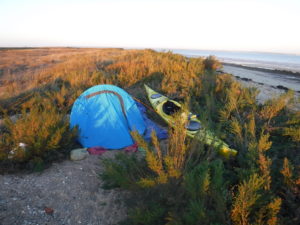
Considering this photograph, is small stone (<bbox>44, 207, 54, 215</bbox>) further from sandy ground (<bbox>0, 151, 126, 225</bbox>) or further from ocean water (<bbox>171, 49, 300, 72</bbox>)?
ocean water (<bbox>171, 49, 300, 72</bbox>)

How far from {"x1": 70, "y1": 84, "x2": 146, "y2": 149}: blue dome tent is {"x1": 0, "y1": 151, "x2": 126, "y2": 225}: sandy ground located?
954 mm

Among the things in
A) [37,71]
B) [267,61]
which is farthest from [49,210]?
[267,61]

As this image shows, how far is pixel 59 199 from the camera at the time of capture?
2574mm

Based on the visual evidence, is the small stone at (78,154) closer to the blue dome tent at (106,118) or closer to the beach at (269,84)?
the blue dome tent at (106,118)

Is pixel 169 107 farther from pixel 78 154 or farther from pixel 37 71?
pixel 37 71

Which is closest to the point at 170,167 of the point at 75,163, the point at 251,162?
the point at 251,162

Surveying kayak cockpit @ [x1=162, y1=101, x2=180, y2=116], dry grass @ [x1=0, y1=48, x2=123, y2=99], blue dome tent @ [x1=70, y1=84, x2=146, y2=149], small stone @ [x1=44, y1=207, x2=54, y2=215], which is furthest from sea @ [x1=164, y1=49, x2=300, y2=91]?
small stone @ [x1=44, y1=207, x2=54, y2=215]

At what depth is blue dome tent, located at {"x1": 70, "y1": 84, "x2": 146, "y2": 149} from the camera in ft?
13.3

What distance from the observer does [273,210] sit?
1.66 m

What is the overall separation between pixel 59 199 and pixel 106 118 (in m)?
1.97

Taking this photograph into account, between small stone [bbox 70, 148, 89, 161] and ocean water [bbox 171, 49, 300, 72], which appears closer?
small stone [bbox 70, 148, 89, 161]

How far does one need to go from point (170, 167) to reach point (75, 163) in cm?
199

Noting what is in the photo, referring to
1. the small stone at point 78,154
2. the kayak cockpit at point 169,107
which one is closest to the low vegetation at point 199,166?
the small stone at point 78,154

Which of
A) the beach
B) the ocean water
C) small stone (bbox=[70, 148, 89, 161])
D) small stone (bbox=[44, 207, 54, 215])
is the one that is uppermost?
the ocean water
